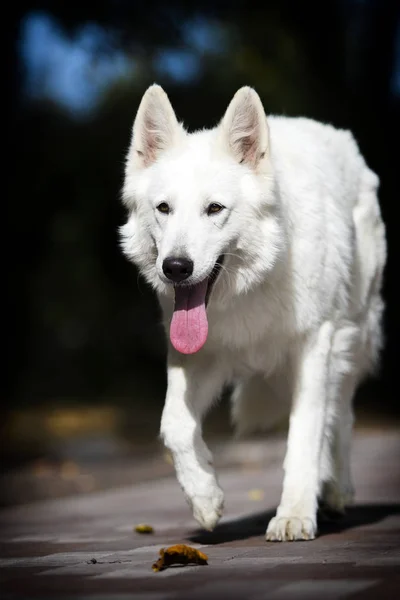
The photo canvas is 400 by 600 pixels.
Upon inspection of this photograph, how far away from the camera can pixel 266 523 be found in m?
6.16

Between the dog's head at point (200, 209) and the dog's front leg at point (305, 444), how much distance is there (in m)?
0.56

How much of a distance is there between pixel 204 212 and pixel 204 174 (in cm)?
22

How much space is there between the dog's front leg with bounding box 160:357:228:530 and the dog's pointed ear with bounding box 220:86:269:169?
1096 millimetres

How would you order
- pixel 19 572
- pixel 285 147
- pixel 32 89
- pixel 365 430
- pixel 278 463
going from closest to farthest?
pixel 19 572
pixel 285 147
pixel 278 463
pixel 365 430
pixel 32 89

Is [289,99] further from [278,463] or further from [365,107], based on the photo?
[278,463]

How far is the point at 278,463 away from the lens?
1026cm

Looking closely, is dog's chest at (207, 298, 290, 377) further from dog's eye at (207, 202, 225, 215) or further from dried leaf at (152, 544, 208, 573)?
dried leaf at (152, 544, 208, 573)

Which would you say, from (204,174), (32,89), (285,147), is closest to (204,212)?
(204,174)

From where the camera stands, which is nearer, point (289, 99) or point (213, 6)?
point (213, 6)

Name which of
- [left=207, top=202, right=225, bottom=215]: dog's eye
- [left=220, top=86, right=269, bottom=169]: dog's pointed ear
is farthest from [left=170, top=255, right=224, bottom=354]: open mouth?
[left=220, top=86, right=269, bottom=169]: dog's pointed ear

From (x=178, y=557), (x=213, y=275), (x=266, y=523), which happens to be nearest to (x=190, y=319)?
(x=213, y=275)

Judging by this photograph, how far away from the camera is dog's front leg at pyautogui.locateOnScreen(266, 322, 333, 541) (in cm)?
513

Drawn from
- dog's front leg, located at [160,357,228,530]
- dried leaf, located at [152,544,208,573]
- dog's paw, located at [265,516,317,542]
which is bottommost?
dried leaf, located at [152,544,208,573]

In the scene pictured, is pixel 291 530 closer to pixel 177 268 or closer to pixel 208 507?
pixel 208 507
